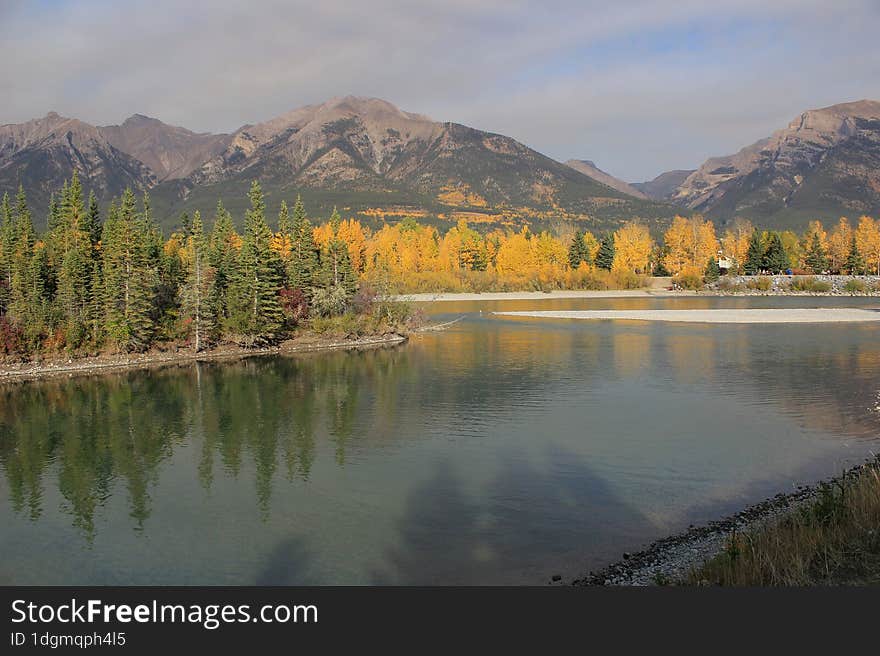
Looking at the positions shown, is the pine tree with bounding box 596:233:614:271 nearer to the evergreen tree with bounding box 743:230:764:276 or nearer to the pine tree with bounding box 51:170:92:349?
the evergreen tree with bounding box 743:230:764:276

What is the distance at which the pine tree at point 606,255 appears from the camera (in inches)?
5723

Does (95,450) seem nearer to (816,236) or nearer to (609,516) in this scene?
(609,516)

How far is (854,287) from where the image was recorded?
12294 cm

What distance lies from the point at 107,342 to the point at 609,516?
45477mm

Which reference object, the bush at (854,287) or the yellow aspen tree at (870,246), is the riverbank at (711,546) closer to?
the bush at (854,287)

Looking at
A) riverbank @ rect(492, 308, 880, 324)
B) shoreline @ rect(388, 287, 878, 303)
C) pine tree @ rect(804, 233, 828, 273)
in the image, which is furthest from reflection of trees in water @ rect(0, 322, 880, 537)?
pine tree @ rect(804, 233, 828, 273)

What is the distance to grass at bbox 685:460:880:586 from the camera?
36.3ft

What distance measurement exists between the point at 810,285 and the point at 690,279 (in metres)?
21.7

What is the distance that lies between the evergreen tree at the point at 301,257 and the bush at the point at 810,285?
96.9m

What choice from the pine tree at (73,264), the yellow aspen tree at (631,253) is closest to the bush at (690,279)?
the yellow aspen tree at (631,253)

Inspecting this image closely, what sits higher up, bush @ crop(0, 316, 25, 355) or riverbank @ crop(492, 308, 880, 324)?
bush @ crop(0, 316, 25, 355)

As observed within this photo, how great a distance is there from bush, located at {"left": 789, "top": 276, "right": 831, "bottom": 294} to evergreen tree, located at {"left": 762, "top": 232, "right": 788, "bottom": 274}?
556 inches

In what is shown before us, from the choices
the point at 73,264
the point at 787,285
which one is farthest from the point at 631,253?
the point at 73,264

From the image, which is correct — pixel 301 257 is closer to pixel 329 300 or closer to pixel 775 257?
pixel 329 300
